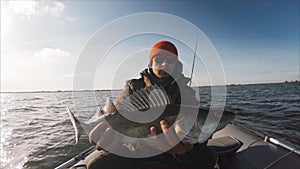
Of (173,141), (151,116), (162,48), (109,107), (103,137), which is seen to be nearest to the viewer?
(173,141)

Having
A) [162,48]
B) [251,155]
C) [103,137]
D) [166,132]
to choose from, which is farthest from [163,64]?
[251,155]

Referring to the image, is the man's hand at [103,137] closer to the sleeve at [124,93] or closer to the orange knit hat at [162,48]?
the sleeve at [124,93]

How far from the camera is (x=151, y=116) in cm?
280

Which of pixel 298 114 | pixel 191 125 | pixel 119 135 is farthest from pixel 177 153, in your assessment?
pixel 298 114

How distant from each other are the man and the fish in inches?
5.9

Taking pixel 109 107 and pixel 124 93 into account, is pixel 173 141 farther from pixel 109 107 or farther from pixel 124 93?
pixel 124 93

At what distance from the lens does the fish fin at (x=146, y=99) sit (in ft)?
9.22

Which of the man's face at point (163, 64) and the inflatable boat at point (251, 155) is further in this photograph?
the inflatable boat at point (251, 155)

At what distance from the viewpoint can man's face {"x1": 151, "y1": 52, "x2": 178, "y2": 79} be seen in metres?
3.21

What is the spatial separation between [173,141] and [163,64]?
1321 mm

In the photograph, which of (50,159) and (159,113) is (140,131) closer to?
(159,113)

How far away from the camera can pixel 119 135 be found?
9.41ft

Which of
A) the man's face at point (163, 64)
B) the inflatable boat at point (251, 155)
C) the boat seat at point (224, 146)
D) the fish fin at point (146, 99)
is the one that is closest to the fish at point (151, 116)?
the fish fin at point (146, 99)

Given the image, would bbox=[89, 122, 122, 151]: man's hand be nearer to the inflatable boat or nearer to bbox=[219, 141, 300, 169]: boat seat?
the inflatable boat
